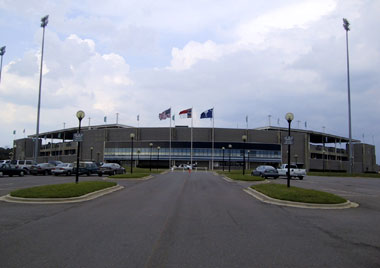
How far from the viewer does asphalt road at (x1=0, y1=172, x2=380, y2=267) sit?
6.42 metres

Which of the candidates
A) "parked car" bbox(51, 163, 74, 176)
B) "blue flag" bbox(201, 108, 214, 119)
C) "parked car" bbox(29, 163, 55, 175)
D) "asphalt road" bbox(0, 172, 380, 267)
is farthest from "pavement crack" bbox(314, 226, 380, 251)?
"blue flag" bbox(201, 108, 214, 119)

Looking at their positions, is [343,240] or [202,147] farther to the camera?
[202,147]

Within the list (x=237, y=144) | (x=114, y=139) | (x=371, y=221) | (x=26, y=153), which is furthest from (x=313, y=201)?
(x=26, y=153)

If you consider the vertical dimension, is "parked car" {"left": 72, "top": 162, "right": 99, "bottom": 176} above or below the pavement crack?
above

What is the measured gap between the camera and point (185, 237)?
27.4ft

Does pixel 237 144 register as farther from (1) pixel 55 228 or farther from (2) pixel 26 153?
(1) pixel 55 228

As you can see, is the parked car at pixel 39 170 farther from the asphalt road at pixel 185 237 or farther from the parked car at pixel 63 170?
the asphalt road at pixel 185 237

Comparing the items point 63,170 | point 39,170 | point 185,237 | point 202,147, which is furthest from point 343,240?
point 202,147

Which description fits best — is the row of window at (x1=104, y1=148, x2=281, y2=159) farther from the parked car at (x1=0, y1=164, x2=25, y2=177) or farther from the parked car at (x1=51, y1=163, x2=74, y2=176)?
the parked car at (x1=0, y1=164, x2=25, y2=177)

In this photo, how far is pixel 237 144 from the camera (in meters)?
96.6

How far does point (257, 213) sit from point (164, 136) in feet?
281

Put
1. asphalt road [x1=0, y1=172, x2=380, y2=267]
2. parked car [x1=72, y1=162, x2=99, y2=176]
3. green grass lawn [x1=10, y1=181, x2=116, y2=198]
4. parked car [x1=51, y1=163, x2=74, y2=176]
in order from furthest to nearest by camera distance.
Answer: parked car [x1=72, y1=162, x2=99, y2=176] < parked car [x1=51, y1=163, x2=74, y2=176] < green grass lawn [x1=10, y1=181, x2=116, y2=198] < asphalt road [x1=0, y1=172, x2=380, y2=267]

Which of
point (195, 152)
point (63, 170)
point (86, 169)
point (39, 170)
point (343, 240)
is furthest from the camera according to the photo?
point (195, 152)

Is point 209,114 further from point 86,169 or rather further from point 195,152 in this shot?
point 86,169
